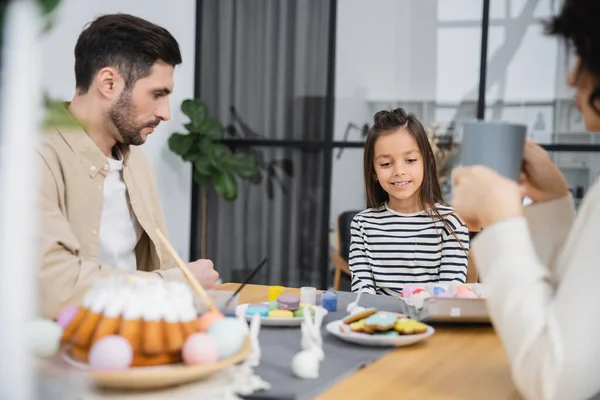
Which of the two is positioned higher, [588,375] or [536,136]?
[536,136]

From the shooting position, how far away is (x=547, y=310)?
0.95m

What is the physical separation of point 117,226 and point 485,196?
1.27 m

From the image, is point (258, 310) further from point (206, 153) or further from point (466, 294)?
point (206, 153)

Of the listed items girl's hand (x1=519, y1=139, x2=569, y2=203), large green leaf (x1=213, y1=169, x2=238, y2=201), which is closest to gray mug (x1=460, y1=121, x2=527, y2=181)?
girl's hand (x1=519, y1=139, x2=569, y2=203)

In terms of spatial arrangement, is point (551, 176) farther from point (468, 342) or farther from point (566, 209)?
point (468, 342)

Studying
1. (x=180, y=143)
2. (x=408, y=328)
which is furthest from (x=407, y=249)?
(x=180, y=143)

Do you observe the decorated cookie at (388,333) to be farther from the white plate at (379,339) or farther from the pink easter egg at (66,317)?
the pink easter egg at (66,317)

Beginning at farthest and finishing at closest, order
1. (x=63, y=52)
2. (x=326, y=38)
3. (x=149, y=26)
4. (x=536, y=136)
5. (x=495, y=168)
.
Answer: (x=326, y=38)
(x=536, y=136)
(x=63, y=52)
(x=149, y=26)
(x=495, y=168)

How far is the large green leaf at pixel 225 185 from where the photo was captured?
4.73m

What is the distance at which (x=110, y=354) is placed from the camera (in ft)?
3.09

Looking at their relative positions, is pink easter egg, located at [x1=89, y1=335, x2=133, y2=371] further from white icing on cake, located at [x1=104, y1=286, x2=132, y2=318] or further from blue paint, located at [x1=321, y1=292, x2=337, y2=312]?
blue paint, located at [x1=321, y1=292, x2=337, y2=312]

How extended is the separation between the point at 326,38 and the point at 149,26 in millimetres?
2908

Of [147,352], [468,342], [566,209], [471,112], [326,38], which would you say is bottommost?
[468,342]

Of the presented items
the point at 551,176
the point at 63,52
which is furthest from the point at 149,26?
the point at 63,52
